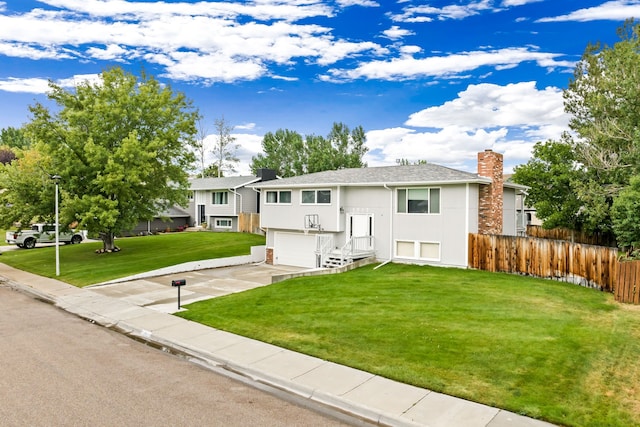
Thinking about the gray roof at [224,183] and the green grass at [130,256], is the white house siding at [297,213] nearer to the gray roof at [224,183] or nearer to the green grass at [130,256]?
the green grass at [130,256]

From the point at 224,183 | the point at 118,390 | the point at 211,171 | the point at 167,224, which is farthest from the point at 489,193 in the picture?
the point at 211,171

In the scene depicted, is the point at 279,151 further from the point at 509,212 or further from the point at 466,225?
the point at 466,225

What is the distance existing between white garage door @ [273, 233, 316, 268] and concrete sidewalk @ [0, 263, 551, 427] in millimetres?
12413

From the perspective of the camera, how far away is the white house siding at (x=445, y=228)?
1928 cm

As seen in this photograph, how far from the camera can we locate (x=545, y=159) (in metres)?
30.5

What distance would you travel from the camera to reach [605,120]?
28.3 meters

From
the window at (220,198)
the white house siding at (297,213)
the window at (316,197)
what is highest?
the window at (220,198)

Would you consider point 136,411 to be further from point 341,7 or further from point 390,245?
point 341,7

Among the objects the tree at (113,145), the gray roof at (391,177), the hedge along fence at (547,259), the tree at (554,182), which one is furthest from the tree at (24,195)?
the tree at (554,182)

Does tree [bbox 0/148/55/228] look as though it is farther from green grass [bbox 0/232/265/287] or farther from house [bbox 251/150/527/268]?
house [bbox 251/150/527/268]

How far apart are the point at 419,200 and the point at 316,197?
6.23 meters

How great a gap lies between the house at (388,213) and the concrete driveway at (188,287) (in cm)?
295

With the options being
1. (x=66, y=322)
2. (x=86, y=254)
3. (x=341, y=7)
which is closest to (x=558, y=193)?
(x=341, y=7)

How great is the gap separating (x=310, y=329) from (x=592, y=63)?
1368 inches
